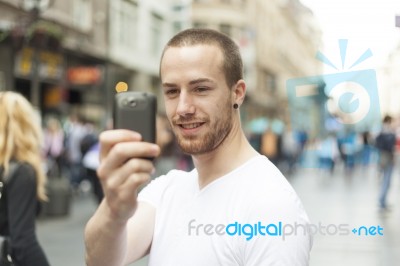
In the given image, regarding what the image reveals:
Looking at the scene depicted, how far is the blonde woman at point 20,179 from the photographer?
2.85 metres

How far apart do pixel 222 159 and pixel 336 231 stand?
1.24 feet

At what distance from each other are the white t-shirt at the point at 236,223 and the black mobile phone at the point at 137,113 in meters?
0.38

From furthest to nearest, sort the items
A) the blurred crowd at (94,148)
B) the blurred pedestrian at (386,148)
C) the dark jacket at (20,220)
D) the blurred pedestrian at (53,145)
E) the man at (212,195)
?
the blurred pedestrian at (53,145)
the blurred pedestrian at (386,148)
the blurred crowd at (94,148)
the dark jacket at (20,220)
the man at (212,195)

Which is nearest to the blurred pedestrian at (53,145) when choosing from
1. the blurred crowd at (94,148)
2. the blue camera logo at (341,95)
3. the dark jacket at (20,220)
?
the blurred crowd at (94,148)

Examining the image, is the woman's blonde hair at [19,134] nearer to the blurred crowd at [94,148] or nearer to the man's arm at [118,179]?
the man's arm at [118,179]

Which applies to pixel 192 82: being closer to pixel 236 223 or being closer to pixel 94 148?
pixel 236 223

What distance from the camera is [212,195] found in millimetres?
1437

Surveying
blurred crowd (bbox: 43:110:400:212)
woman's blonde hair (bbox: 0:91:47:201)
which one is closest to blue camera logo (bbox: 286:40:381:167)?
woman's blonde hair (bbox: 0:91:47:201)

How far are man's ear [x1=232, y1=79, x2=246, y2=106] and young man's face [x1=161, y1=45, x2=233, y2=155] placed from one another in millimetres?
58

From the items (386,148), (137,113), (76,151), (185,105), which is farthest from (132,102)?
(76,151)

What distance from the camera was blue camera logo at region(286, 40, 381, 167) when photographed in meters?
1.54

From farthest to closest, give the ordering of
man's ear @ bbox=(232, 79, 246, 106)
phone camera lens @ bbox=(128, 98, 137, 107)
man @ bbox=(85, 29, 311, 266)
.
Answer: man's ear @ bbox=(232, 79, 246, 106) → man @ bbox=(85, 29, 311, 266) → phone camera lens @ bbox=(128, 98, 137, 107)

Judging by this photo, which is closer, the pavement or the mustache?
the mustache

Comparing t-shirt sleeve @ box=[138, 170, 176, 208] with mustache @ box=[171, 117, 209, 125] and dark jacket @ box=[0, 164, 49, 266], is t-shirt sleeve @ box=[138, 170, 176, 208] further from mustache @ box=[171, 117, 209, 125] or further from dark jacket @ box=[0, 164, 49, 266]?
dark jacket @ box=[0, 164, 49, 266]
